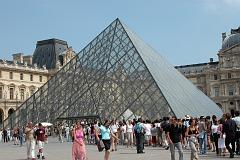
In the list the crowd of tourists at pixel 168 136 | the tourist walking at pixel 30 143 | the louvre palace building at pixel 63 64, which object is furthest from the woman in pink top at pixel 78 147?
the louvre palace building at pixel 63 64

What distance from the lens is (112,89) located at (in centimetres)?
2434

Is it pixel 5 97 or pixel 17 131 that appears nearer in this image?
pixel 17 131

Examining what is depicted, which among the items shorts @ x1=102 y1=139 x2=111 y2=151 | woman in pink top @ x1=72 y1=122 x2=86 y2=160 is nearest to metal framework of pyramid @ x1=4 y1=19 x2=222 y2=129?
shorts @ x1=102 y1=139 x2=111 y2=151

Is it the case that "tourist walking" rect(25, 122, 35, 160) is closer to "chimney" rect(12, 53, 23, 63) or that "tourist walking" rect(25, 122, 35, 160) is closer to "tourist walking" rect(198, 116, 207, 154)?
"tourist walking" rect(198, 116, 207, 154)

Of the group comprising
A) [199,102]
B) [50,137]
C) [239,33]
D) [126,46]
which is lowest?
[50,137]

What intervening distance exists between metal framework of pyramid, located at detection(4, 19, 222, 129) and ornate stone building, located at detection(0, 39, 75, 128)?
3323 centimetres

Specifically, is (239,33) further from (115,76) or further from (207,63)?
(115,76)

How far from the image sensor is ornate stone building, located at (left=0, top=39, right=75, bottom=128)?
6059 centimetres

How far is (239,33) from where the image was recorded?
77125 mm

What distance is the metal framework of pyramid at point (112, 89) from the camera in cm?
2177

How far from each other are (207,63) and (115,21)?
57.7 meters

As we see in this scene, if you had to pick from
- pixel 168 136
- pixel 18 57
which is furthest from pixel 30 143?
pixel 18 57

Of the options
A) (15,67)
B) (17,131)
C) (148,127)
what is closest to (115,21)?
(17,131)

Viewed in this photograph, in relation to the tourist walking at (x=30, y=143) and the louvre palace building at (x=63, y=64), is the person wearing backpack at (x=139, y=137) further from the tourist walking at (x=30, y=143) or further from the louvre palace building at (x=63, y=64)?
the louvre palace building at (x=63, y=64)
